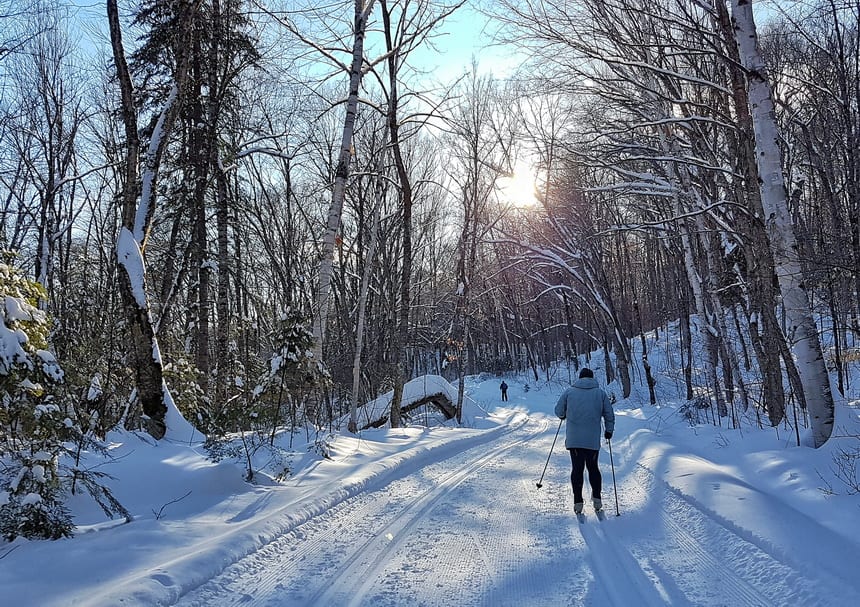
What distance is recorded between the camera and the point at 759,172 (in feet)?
24.0

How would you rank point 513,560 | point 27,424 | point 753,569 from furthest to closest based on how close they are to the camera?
point 513,560, point 27,424, point 753,569

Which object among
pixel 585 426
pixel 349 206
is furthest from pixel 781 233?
pixel 349 206

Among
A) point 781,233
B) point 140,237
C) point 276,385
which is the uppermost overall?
point 140,237

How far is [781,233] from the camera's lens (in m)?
7.07

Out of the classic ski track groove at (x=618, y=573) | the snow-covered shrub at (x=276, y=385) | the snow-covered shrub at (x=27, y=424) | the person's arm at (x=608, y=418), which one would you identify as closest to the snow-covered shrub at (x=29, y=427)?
the snow-covered shrub at (x=27, y=424)

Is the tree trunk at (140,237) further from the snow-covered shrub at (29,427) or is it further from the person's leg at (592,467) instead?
the person's leg at (592,467)

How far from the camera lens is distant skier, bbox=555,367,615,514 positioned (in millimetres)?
6793

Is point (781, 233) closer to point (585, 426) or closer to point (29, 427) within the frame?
point (585, 426)

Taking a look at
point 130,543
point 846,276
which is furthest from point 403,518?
point 846,276

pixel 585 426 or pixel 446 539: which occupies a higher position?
pixel 585 426

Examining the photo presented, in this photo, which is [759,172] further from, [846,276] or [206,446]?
[206,446]

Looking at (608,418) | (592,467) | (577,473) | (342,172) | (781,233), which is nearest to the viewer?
(577,473)

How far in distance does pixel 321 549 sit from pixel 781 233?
6707mm

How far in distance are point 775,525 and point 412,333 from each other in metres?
26.0
